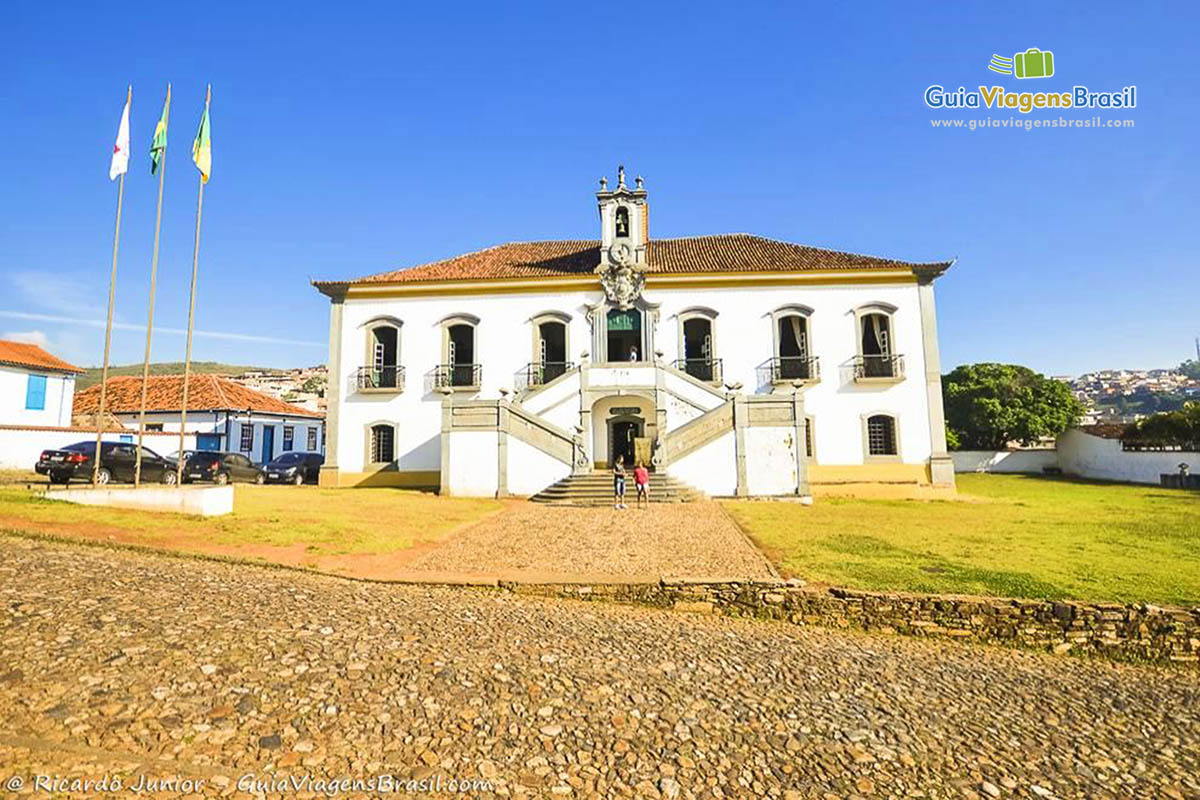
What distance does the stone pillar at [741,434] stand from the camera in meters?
16.1

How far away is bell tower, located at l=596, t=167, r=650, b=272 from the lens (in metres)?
20.4

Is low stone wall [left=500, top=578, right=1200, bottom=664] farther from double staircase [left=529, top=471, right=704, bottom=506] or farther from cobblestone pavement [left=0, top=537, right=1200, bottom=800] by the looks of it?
double staircase [left=529, top=471, right=704, bottom=506]

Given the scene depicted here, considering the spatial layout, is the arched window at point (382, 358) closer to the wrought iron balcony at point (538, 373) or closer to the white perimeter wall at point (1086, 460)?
the wrought iron balcony at point (538, 373)

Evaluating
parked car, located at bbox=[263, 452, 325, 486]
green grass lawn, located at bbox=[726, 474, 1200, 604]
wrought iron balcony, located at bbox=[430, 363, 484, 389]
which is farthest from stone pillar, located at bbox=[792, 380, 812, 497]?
parked car, located at bbox=[263, 452, 325, 486]

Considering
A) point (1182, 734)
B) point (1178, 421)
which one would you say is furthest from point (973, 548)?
point (1178, 421)

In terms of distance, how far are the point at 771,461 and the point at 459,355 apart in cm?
1155

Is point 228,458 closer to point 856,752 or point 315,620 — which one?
point 315,620

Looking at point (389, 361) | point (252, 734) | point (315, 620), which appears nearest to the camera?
point (252, 734)

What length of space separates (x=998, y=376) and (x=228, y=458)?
142 feet

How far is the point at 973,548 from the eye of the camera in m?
9.04

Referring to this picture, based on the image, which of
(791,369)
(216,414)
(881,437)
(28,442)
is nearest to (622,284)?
(791,369)

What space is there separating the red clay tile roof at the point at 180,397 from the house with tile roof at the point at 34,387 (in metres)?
1.84

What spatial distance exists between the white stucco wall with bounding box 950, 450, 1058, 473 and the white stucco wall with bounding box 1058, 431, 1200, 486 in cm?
89

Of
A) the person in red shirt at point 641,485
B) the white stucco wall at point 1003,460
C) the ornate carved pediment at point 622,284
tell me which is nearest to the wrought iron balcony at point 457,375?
the ornate carved pediment at point 622,284
